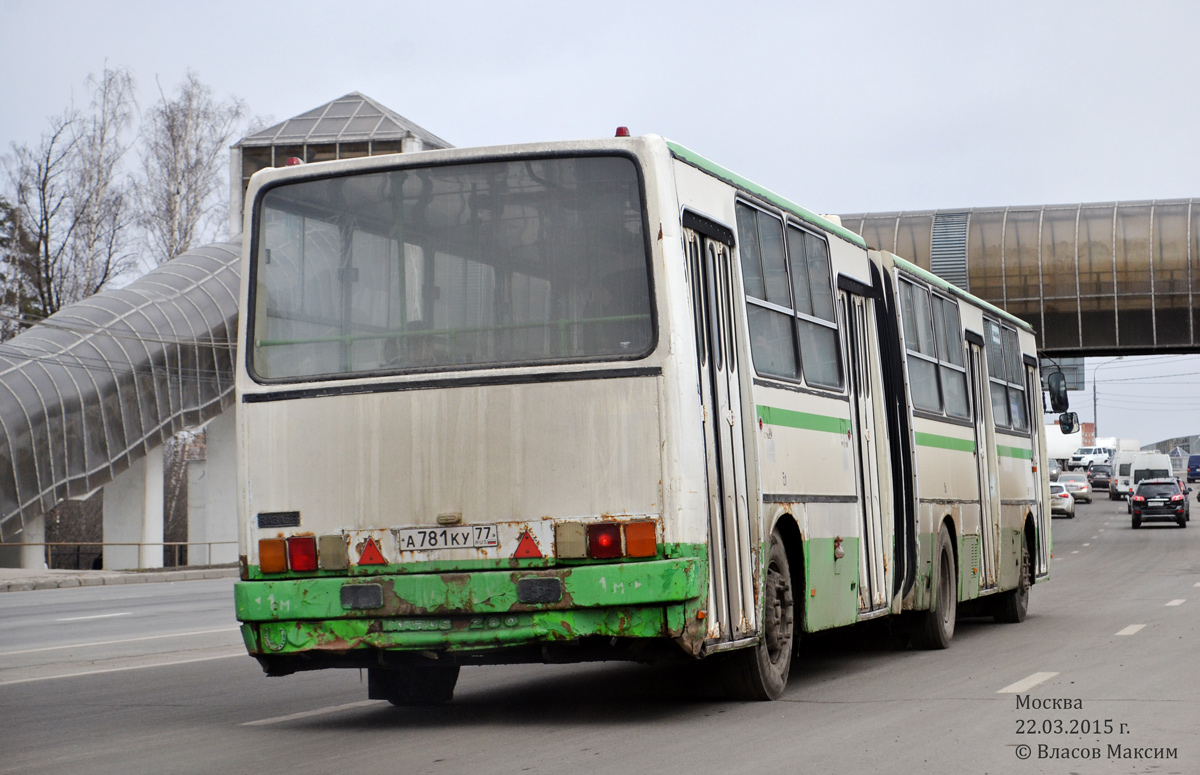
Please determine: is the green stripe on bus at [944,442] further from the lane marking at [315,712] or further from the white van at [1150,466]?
the white van at [1150,466]

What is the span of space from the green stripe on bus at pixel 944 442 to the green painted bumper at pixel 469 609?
566cm

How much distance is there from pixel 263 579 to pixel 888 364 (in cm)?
606

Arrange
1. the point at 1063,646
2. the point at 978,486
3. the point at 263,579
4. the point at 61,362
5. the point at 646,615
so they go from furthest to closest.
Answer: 1. the point at 61,362
2. the point at 978,486
3. the point at 1063,646
4. the point at 263,579
5. the point at 646,615

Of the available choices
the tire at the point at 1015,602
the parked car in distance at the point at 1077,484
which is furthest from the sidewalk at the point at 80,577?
the parked car in distance at the point at 1077,484

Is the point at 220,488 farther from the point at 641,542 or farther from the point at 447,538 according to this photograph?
the point at 641,542

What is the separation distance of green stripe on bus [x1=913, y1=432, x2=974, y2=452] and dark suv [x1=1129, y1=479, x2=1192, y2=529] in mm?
40628

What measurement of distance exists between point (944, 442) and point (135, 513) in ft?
120

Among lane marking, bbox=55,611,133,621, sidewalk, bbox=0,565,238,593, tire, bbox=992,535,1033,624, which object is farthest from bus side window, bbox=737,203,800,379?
sidewalk, bbox=0,565,238,593

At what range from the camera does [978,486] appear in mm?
15859

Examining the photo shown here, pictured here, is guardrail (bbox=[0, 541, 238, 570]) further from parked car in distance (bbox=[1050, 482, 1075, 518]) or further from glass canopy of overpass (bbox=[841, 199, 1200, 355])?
parked car in distance (bbox=[1050, 482, 1075, 518])

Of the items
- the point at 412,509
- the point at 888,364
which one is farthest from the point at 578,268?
the point at 888,364

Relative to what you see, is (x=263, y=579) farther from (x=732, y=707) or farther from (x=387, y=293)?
(x=732, y=707)

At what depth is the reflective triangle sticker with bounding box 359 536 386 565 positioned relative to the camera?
848 cm

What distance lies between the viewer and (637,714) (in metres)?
9.27
